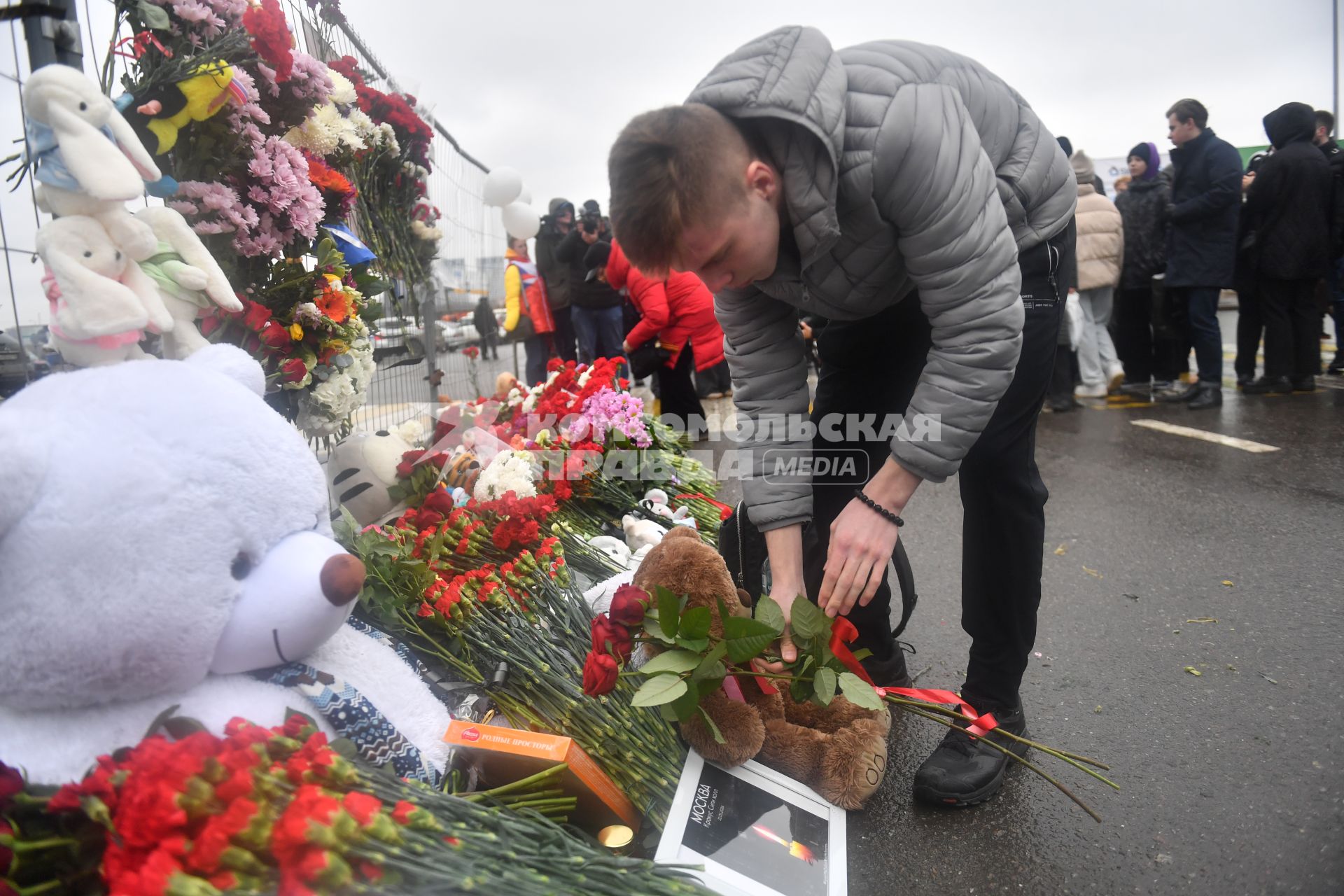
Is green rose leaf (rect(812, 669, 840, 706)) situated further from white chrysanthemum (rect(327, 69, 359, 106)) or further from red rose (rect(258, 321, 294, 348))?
white chrysanthemum (rect(327, 69, 359, 106))

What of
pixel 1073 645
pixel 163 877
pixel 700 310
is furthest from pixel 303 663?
pixel 700 310

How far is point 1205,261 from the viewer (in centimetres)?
584

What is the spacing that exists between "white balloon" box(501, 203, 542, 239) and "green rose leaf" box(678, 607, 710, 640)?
6610 mm

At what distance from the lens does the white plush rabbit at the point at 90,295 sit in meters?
1.46

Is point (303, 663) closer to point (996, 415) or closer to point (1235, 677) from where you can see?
point (996, 415)

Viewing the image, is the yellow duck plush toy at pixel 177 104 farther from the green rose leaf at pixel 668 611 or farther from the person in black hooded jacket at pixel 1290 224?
the person in black hooded jacket at pixel 1290 224

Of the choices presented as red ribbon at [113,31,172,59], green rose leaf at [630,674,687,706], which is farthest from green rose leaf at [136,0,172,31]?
green rose leaf at [630,674,687,706]

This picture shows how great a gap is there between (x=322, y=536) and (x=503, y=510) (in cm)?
94

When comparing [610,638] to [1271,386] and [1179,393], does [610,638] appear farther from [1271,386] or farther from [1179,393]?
[1271,386]

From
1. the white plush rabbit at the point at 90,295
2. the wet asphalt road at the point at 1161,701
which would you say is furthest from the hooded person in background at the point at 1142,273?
the white plush rabbit at the point at 90,295

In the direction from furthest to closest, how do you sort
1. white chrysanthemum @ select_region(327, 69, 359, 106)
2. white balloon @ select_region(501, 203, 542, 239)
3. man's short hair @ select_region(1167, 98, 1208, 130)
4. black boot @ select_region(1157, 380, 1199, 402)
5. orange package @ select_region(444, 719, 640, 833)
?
white balloon @ select_region(501, 203, 542, 239), black boot @ select_region(1157, 380, 1199, 402), man's short hair @ select_region(1167, 98, 1208, 130), white chrysanthemum @ select_region(327, 69, 359, 106), orange package @ select_region(444, 719, 640, 833)

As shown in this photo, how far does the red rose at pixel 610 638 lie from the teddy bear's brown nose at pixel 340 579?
0.49m

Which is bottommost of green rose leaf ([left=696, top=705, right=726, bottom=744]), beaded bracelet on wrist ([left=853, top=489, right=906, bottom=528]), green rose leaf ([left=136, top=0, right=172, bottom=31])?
green rose leaf ([left=696, top=705, right=726, bottom=744])

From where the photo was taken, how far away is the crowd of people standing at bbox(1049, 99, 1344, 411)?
19.0 ft
